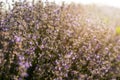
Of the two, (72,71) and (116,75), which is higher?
(72,71)

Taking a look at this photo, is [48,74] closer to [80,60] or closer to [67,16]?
[80,60]

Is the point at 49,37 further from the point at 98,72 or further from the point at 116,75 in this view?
the point at 116,75

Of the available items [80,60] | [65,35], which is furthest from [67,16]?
[80,60]

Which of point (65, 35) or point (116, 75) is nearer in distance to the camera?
point (65, 35)

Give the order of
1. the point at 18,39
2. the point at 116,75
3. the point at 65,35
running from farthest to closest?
1. the point at 116,75
2. the point at 65,35
3. the point at 18,39

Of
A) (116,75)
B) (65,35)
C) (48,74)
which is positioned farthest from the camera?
(116,75)

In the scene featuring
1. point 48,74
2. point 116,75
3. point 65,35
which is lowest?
point 116,75
